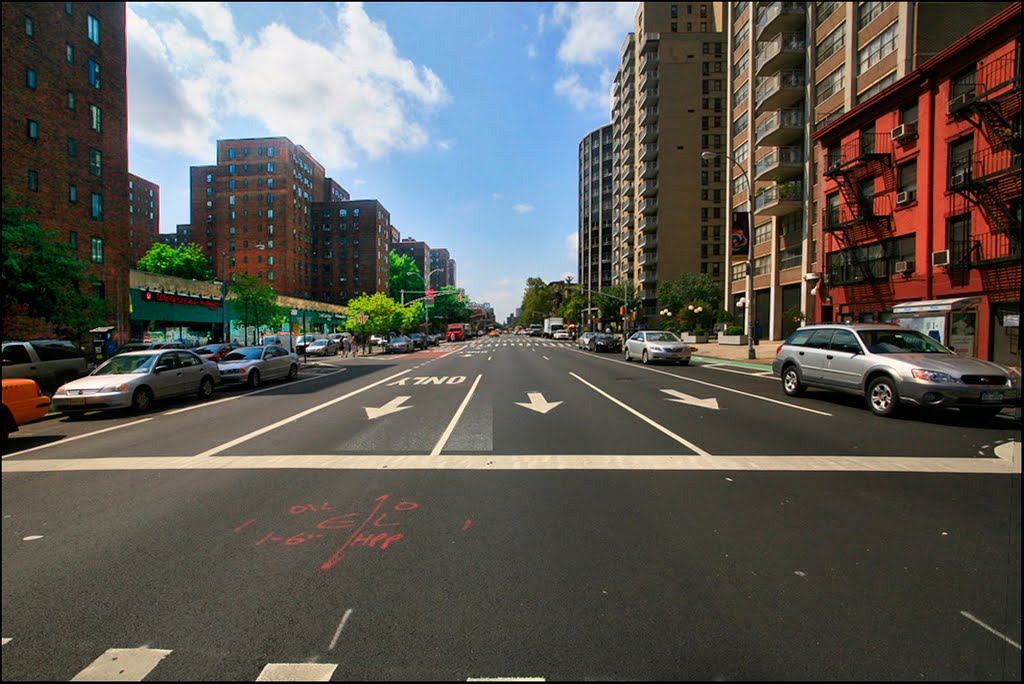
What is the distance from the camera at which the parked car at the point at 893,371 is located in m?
8.22

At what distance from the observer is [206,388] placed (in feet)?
44.9

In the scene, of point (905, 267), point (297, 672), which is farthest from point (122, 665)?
point (905, 267)

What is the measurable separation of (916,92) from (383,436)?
2888 cm

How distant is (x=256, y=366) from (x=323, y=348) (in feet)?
77.9

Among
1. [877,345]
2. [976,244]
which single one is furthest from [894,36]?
[877,345]

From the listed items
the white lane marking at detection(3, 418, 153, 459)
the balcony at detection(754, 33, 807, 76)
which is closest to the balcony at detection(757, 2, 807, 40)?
the balcony at detection(754, 33, 807, 76)

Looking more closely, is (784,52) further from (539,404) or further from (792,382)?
(539,404)

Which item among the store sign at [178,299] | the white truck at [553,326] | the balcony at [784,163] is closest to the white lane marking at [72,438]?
the store sign at [178,299]

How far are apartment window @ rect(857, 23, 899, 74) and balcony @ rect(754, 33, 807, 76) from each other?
7768 mm

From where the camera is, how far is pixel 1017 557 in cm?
156

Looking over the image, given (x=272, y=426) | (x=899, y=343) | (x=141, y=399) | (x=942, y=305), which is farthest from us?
(x=942, y=305)

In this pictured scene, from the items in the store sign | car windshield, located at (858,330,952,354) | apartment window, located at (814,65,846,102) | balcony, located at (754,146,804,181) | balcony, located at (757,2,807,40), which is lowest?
car windshield, located at (858,330,952,354)

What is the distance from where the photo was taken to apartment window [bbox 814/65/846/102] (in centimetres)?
3246

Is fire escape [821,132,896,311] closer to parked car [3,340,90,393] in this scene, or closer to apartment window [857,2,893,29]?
apartment window [857,2,893,29]
